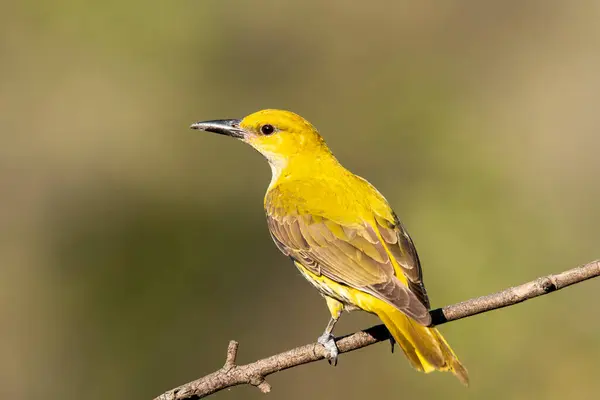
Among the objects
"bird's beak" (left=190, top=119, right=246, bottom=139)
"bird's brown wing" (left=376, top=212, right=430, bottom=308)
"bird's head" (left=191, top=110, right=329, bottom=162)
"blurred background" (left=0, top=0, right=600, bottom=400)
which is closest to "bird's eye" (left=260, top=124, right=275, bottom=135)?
"bird's head" (left=191, top=110, right=329, bottom=162)

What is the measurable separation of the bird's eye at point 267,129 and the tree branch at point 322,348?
1920 mm

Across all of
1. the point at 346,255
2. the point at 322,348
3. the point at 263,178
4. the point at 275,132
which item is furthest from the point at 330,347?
the point at 263,178

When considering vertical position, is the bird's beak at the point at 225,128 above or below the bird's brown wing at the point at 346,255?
above

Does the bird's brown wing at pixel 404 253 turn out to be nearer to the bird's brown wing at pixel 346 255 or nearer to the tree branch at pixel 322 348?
the bird's brown wing at pixel 346 255

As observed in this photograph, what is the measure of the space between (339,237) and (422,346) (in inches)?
39.0

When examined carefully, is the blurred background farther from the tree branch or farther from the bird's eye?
the tree branch

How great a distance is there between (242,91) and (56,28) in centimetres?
298

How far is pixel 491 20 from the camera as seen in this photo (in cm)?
1327

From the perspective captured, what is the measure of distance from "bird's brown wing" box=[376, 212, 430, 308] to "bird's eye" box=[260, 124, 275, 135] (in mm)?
1211

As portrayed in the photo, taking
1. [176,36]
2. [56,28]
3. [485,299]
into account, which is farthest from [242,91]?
[485,299]

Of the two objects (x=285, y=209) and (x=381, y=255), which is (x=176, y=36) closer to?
(x=285, y=209)

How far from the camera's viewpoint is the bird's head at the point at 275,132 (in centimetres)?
639

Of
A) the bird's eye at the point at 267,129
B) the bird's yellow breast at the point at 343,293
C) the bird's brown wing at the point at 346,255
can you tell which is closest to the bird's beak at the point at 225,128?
the bird's eye at the point at 267,129

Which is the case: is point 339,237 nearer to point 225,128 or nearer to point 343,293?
point 343,293
